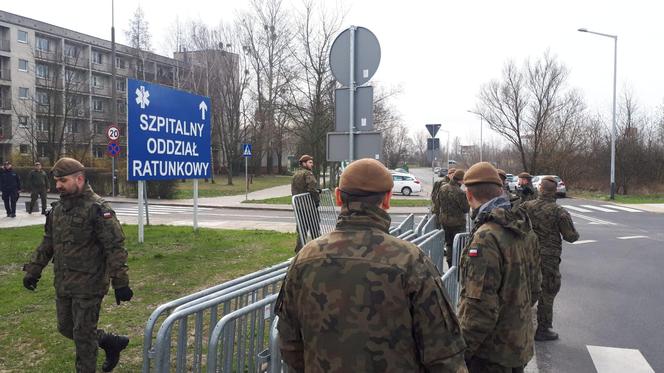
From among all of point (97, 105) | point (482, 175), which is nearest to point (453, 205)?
point (482, 175)

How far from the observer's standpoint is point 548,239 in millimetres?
5574

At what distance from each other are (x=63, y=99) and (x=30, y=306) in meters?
37.8

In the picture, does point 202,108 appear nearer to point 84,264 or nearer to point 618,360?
point 84,264

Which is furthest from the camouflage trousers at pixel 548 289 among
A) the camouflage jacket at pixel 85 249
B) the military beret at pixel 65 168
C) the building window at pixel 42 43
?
the building window at pixel 42 43

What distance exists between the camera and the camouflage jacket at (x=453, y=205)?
857 centimetres

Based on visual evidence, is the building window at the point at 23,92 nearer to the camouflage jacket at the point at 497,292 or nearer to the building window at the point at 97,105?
the building window at the point at 97,105

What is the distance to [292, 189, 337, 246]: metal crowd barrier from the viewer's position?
24.4 ft

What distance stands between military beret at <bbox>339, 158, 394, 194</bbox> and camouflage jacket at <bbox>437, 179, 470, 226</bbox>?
269 inches

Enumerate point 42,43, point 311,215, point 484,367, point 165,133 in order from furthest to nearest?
point 42,43 < point 165,133 < point 311,215 < point 484,367

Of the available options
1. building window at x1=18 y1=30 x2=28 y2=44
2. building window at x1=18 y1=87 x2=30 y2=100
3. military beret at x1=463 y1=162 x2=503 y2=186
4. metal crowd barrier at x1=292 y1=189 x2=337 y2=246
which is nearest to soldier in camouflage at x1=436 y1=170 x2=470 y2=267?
metal crowd barrier at x1=292 y1=189 x2=337 y2=246

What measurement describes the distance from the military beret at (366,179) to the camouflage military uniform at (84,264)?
2.94 m

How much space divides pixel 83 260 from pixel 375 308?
10.7 feet

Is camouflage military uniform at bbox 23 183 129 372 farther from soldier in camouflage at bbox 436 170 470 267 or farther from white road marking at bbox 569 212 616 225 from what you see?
white road marking at bbox 569 212 616 225

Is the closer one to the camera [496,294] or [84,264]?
[496,294]
